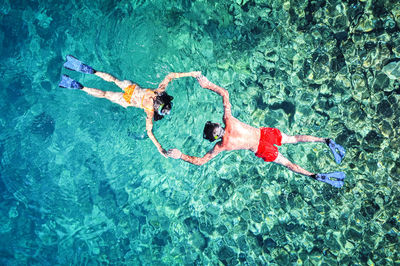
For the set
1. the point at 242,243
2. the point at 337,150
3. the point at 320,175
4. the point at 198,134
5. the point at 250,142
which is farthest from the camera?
the point at 198,134

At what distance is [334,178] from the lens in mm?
5035

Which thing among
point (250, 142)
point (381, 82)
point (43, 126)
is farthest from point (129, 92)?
point (381, 82)

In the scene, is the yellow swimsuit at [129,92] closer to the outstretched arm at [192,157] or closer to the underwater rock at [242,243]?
the outstretched arm at [192,157]

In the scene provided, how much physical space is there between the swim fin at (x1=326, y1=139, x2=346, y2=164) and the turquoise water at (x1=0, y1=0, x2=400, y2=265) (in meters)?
0.29

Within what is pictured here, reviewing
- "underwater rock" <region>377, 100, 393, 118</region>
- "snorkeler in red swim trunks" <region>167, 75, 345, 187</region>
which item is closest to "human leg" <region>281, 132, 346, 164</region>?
"snorkeler in red swim trunks" <region>167, 75, 345, 187</region>

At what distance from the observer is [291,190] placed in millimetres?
5391

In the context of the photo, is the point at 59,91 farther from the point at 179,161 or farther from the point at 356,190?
the point at 356,190

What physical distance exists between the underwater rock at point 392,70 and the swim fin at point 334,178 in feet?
8.29

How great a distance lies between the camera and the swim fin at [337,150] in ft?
16.0

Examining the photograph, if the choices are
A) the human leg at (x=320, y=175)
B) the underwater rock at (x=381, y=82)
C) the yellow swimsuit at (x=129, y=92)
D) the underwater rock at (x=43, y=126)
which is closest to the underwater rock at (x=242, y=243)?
the human leg at (x=320, y=175)

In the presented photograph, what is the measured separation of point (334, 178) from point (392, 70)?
9.22 ft

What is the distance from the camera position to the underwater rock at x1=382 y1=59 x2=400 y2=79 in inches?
191

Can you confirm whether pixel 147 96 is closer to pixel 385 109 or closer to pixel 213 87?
pixel 213 87

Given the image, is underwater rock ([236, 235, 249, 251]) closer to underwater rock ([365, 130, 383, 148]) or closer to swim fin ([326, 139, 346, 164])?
swim fin ([326, 139, 346, 164])
